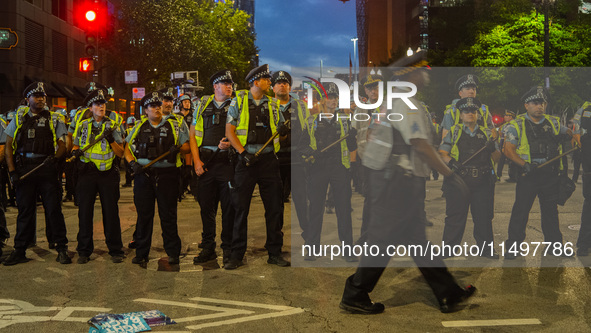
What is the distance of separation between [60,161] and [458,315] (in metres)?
5.59

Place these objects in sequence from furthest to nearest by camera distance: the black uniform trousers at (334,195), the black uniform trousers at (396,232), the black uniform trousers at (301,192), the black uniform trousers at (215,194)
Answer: the black uniform trousers at (301,192), the black uniform trousers at (334,195), the black uniform trousers at (215,194), the black uniform trousers at (396,232)

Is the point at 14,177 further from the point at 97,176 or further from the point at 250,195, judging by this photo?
the point at 250,195

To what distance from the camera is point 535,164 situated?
8180 millimetres

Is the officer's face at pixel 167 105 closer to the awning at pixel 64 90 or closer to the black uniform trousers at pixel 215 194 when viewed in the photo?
the black uniform trousers at pixel 215 194

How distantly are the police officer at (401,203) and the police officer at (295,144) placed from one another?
293 cm

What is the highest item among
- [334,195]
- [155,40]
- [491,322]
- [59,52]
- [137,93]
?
→ [155,40]

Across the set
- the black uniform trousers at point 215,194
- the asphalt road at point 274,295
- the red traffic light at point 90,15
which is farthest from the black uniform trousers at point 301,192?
the red traffic light at point 90,15

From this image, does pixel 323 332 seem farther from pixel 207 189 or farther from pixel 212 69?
pixel 212 69

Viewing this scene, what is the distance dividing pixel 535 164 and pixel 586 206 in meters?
0.98

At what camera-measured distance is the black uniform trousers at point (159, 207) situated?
8.27 metres

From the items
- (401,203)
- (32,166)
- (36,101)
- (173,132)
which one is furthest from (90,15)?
(401,203)

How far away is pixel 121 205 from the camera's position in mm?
15133

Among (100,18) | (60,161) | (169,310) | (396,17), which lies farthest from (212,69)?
(396,17)

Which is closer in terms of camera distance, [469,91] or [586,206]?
[586,206]
